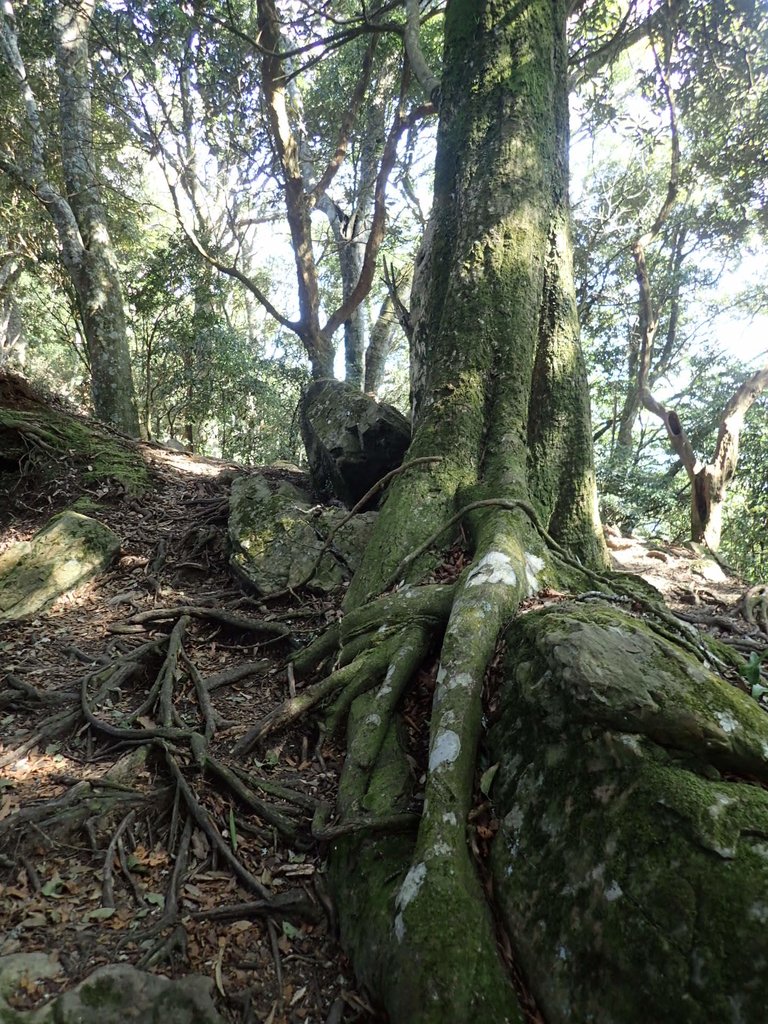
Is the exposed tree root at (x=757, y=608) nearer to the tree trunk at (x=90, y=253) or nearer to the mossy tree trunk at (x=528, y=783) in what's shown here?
the mossy tree trunk at (x=528, y=783)

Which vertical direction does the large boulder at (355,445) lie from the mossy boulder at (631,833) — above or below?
above

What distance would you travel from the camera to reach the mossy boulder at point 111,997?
1.71 meters

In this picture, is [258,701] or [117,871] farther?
[258,701]

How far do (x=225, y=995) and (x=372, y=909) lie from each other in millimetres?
520

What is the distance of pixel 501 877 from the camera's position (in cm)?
198

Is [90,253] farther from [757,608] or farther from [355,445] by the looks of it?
[757,608]

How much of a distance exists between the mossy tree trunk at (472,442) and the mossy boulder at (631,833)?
0.20 m

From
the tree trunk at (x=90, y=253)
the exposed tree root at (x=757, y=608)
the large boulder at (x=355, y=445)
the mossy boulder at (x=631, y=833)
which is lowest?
the exposed tree root at (x=757, y=608)

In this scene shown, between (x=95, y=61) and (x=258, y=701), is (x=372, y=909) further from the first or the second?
(x=95, y=61)

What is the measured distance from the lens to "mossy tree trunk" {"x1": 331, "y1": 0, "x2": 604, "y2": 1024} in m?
2.11

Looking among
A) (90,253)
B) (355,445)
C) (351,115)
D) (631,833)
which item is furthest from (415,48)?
(631,833)

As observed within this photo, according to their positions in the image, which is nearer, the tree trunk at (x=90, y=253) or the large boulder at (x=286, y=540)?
the large boulder at (x=286, y=540)

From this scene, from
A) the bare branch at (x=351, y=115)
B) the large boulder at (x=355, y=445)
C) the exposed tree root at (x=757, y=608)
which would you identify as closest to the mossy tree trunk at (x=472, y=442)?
the large boulder at (x=355, y=445)

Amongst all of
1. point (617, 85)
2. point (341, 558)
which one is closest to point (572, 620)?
point (341, 558)
